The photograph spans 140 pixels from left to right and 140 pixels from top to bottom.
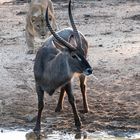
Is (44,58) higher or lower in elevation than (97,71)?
higher

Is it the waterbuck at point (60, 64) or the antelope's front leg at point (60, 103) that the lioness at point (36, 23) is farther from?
the waterbuck at point (60, 64)

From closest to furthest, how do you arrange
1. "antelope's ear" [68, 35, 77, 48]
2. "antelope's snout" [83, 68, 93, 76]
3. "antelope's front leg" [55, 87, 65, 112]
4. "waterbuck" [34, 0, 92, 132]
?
"antelope's snout" [83, 68, 93, 76] → "waterbuck" [34, 0, 92, 132] → "antelope's ear" [68, 35, 77, 48] → "antelope's front leg" [55, 87, 65, 112]

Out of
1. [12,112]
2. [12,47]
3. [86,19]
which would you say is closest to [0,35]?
[12,47]

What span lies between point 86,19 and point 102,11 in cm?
177

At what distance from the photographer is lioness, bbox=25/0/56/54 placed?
15430mm

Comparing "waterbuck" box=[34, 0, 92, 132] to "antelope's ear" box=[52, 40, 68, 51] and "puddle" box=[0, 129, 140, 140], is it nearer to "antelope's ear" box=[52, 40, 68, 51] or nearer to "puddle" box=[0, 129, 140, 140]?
"antelope's ear" box=[52, 40, 68, 51]

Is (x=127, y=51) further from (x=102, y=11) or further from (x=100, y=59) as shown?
(x=102, y=11)

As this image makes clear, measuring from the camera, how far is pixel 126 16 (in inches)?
794

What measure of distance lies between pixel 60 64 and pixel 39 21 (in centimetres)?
604

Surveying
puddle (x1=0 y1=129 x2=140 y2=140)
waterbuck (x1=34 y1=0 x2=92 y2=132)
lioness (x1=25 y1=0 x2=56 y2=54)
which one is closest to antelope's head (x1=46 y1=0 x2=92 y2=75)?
waterbuck (x1=34 y1=0 x2=92 y2=132)

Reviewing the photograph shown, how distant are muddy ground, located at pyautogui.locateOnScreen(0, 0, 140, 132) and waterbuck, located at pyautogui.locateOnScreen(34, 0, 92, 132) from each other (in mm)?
637

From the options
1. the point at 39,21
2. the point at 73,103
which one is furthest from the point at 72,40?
the point at 39,21

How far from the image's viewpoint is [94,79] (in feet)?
42.5

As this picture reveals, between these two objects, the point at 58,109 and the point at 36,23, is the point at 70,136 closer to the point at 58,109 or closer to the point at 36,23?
the point at 58,109
